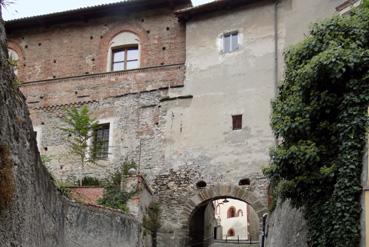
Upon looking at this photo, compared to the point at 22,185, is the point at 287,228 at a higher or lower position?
lower

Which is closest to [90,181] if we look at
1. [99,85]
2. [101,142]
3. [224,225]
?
[101,142]

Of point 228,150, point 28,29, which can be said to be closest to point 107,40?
point 28,29

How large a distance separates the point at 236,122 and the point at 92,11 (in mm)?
8681

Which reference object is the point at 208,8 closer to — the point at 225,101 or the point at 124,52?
the point at 225,101

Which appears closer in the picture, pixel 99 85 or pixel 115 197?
pixel 115 197

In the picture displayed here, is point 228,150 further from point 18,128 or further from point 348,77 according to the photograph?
point 18,128

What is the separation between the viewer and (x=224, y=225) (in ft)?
126

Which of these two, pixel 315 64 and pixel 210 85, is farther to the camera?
pixel 210 85

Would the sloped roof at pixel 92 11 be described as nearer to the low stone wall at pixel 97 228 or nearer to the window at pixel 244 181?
the window at pixel 244 181

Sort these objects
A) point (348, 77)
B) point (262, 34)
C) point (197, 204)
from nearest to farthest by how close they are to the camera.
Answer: point (348, 77)
point (197, 204)
point (262, 34)

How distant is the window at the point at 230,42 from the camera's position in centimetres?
2031

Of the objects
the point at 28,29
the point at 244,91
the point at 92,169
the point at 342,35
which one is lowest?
the point at 92,169

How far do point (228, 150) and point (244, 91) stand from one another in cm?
240

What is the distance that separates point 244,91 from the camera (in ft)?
63.7
